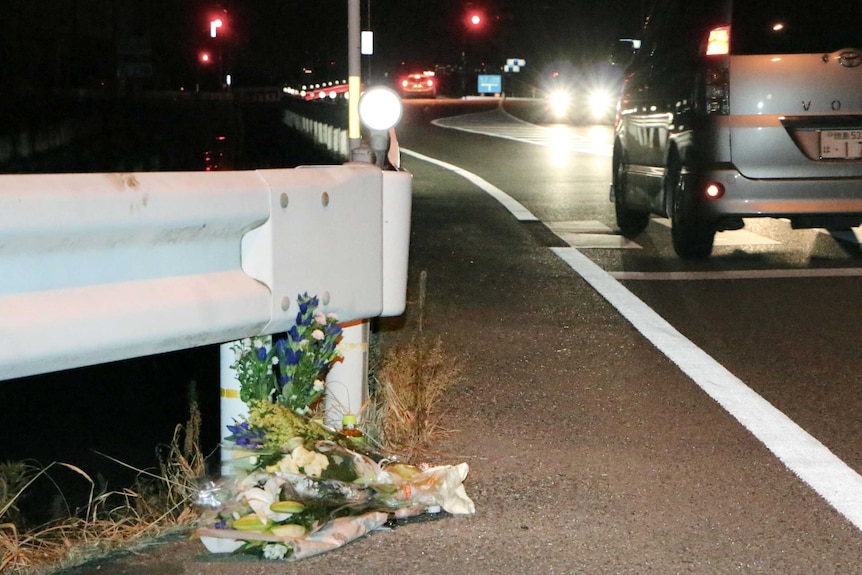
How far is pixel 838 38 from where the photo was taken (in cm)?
995

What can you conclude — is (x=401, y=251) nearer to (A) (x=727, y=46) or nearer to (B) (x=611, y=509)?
(B) (x=611, y=509)

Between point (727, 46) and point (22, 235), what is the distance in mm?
7391

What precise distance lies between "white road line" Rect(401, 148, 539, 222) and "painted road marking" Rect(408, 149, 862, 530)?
4.65 m

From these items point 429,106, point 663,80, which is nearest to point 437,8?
point 429,106

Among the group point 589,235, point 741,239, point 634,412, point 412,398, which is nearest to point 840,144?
point 741,239

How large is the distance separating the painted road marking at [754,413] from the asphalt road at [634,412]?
15mm

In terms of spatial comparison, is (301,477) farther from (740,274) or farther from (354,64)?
(740,274)

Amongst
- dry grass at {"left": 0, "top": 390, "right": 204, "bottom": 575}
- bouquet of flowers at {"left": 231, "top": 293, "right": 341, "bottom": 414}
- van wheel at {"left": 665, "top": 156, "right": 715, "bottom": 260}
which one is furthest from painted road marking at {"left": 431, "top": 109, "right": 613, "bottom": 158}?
dry grass at {"left": 0, "top": 390, "right": 204, "bottom": 575}

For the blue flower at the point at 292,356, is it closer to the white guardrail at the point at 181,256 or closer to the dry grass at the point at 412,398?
the white guardrail at the point at 181,256

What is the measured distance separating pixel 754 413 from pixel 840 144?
15.5 feet

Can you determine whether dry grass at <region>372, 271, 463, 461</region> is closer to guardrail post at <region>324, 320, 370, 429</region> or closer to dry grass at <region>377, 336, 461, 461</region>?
dry grass at <region>377, 336, 461, 461</region>

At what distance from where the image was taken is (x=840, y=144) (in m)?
10.1

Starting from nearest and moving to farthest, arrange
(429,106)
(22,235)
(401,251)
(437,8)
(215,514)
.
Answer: (22,235)
(215,514)
(401,251)
(429,106)
(437,8)

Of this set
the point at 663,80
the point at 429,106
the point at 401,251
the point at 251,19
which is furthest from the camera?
the point at 251,19
